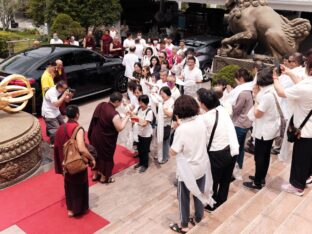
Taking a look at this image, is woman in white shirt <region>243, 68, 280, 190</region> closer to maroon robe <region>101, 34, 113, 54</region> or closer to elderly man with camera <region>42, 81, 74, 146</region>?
elderly man with camera <region>42, 81, 74, 146</region>

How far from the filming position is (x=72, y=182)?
4.19 metres

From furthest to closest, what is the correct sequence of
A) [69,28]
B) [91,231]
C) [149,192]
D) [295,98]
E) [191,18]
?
[191,18] → [69,28] → [149,192] → [91,231] → [295,98]

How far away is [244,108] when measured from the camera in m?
4.72

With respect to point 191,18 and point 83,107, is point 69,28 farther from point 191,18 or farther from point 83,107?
point 191,18

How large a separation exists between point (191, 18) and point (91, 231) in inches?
836

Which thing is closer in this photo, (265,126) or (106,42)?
(265,126)

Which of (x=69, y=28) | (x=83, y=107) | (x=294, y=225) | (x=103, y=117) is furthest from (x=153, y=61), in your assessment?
(x=69, y=28)

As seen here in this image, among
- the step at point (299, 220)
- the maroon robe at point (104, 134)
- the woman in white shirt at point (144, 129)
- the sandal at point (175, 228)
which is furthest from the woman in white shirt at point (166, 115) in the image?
the step at point (299, 220)

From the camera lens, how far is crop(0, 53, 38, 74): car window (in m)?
7.49

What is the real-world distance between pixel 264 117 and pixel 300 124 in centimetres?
53

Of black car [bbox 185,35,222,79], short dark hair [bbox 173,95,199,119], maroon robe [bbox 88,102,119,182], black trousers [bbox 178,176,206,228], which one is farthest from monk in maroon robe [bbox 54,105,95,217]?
black car [bbox 185,35,222,79]

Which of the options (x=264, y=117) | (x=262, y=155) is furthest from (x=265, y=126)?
(x=262, y=155)

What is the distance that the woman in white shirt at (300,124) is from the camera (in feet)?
11.8

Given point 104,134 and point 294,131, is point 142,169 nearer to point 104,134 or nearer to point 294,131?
point 104,134
